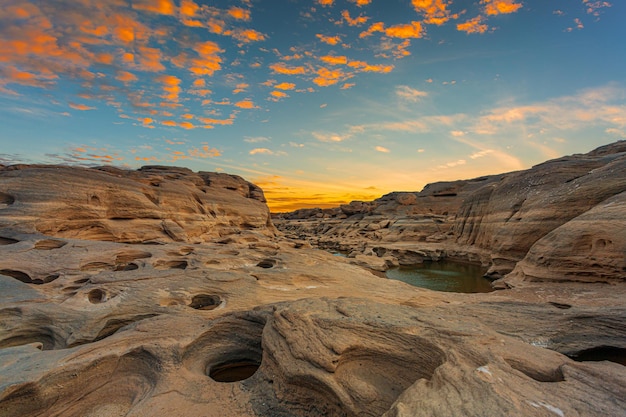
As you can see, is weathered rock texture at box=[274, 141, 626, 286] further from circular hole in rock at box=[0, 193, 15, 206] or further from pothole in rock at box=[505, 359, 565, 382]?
circular hole in rock at box=[0, 193, 15, 206]

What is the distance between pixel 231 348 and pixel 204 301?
11.6 feet

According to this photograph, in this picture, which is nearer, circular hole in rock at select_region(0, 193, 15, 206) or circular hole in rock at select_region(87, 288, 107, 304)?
circular hole in rock at select_region(87, 288, 107, 304)

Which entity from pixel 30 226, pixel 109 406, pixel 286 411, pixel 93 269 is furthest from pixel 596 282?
pixel 30 226

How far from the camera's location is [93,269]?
11.3m

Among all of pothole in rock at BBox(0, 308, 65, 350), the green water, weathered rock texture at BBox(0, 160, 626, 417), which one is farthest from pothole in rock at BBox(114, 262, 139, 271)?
the green water

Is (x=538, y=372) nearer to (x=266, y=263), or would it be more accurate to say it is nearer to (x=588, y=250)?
(x=588, y=250)

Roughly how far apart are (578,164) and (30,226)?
31.3 meters

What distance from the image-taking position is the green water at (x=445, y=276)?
17844mm

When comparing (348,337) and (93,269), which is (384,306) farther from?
(93,269)

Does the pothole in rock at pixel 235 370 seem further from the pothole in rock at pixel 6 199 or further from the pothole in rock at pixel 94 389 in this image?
the pothole in rock at pixel 6 199

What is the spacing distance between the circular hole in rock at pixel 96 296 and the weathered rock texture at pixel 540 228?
16.8 metres

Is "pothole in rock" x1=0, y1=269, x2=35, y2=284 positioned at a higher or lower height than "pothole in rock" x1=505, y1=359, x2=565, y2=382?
lower

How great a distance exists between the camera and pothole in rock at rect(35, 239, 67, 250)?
12289 millimetres

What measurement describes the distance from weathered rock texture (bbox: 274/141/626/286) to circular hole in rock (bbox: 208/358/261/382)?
1338 cm
